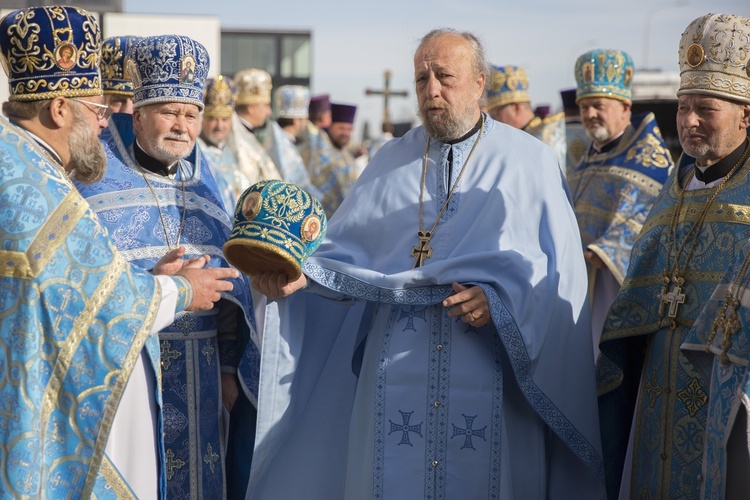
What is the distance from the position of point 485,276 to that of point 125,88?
8.42 feet

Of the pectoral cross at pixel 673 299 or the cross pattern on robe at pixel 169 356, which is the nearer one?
the pectoral cross at pixel 673 299

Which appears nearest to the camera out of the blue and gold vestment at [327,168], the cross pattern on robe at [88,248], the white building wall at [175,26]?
the cross pattern on robe at [88,248]

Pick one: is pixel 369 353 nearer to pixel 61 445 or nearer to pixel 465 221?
pixel 465 221

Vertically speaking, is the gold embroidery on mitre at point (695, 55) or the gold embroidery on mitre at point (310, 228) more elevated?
the gold embroidery on mitre at point (695, 55)

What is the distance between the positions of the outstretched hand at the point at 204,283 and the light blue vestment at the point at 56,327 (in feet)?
0.79

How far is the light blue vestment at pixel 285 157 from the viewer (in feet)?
38.1

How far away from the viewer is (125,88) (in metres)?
5.86

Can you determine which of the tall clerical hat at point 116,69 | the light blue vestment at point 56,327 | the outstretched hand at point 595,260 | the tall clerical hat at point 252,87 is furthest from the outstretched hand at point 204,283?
the tall clerical hat at point 252,87

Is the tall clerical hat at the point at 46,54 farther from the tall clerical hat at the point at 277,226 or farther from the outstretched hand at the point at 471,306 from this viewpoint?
the outstretched hand at the point at 471,306

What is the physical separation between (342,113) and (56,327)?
11832 mm

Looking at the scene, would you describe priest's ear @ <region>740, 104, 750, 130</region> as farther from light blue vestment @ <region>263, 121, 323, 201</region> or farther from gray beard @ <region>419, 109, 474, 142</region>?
light blue vestment @ <region>263, 121, 323, 201</region>

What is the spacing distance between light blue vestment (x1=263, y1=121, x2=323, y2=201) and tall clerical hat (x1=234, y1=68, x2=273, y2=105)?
96 centimetres

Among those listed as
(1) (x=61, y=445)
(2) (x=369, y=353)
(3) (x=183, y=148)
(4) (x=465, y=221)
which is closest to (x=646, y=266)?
(4) (x=465, y=221)

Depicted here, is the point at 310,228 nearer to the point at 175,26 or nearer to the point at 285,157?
the point at 285,157
